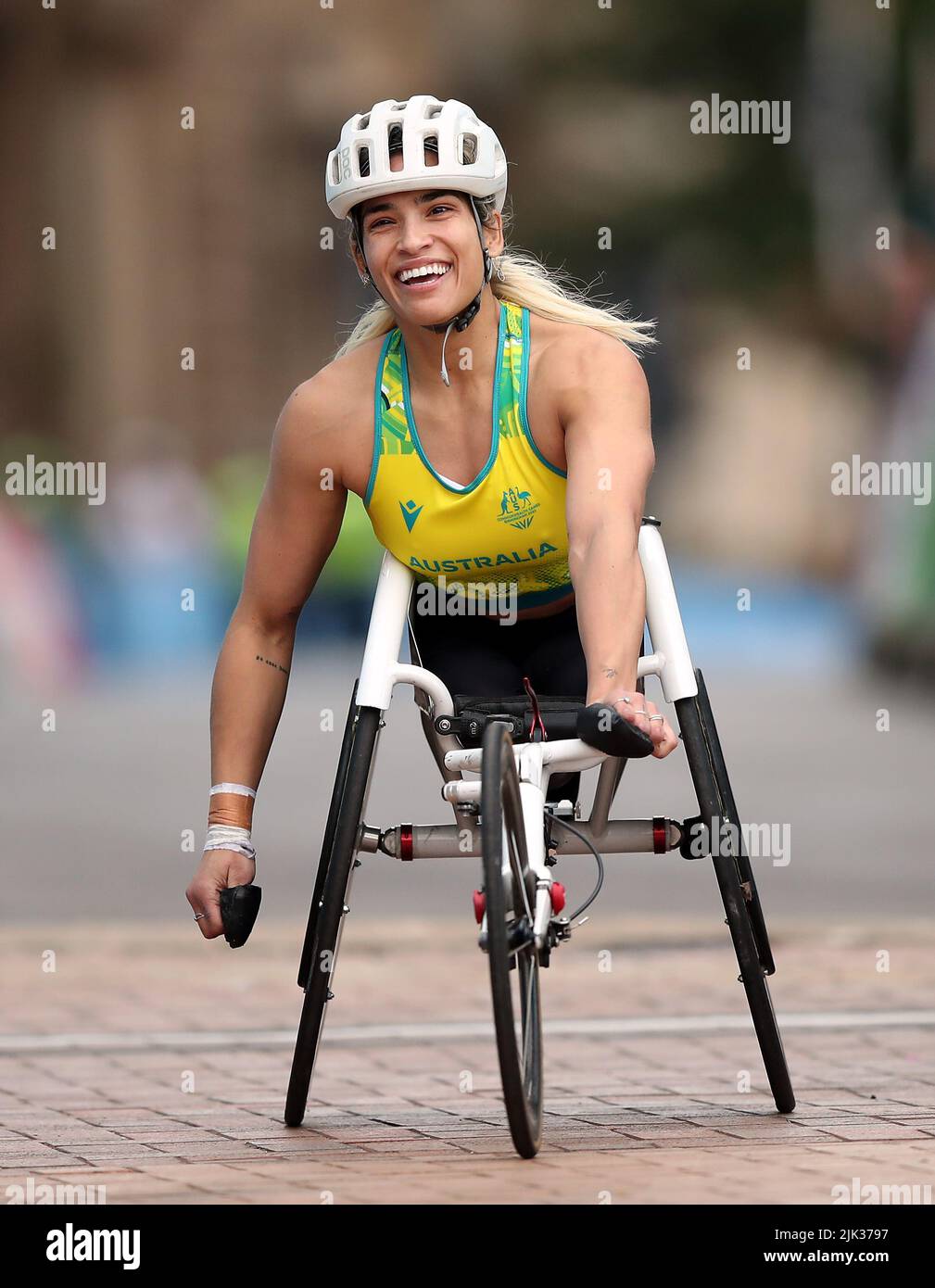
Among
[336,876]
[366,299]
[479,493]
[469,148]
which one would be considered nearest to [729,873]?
[336,876]

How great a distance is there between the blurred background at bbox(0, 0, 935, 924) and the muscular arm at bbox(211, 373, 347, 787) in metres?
8.19

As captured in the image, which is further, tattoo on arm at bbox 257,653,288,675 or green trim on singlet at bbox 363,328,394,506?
tattoo on arm at bbox 257,653,288,675

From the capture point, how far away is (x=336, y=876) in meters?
5.05

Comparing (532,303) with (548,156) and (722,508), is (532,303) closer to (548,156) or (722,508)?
(548,156)

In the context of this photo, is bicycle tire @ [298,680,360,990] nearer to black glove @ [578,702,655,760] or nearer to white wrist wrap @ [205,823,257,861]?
white wrist wrap @ [205,823,257,861]

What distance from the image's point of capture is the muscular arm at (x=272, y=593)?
5238mm

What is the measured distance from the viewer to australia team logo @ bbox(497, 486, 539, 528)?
198 inches

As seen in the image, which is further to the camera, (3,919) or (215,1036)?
(3,919)

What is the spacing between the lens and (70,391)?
33094mm

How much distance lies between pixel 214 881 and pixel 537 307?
149 cm

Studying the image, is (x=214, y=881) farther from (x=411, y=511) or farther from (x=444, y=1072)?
(x=444, y=1072)

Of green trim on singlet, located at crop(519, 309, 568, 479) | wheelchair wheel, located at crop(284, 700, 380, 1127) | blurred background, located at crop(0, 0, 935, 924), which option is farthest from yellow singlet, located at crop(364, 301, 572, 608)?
blurred background, located at crop(0, 0, 935, 924)

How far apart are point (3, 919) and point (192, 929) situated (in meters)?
0.90

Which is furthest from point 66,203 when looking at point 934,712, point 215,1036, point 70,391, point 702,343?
point 215,1036
